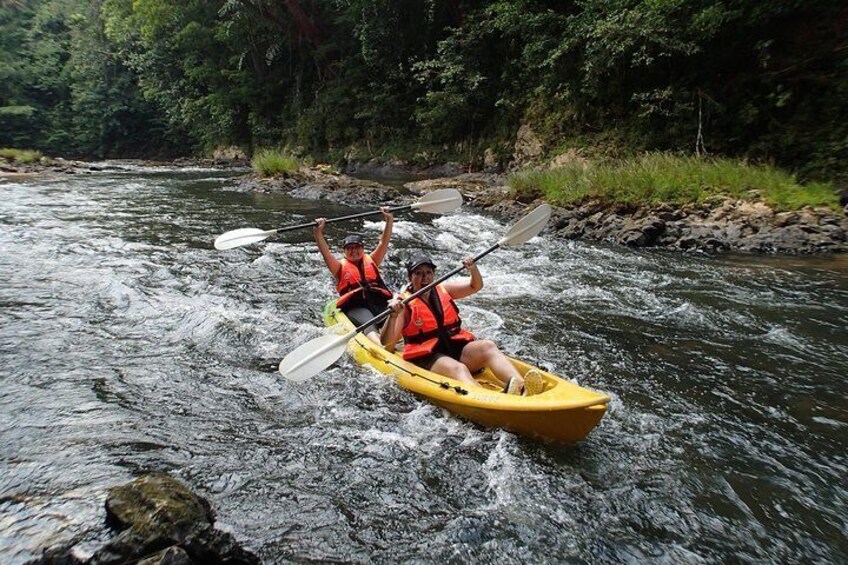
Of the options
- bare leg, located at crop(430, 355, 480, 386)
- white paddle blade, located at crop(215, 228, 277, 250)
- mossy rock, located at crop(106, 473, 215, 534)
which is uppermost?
white paddle blade, located at crop(215, 228, 277, 250)

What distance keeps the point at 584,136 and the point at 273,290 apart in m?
8.64

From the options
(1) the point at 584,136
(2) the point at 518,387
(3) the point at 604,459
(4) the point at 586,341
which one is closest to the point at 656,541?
(3) the point at 604,459

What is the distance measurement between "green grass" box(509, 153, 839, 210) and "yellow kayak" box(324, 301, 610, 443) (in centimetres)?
558

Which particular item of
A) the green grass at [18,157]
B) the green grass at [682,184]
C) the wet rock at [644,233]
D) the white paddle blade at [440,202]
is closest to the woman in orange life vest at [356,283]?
the white paddle blade at [440,202]

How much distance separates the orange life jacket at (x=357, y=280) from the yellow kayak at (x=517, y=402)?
115 cm

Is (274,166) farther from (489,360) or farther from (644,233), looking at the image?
(489,360)

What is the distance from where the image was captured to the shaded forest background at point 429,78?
28.6 ft

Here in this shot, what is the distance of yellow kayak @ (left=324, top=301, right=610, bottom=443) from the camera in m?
2.65

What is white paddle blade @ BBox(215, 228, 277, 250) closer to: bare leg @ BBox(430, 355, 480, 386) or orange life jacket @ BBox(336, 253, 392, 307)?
orange life jacket @ BBox(336, 253, 392, 307)

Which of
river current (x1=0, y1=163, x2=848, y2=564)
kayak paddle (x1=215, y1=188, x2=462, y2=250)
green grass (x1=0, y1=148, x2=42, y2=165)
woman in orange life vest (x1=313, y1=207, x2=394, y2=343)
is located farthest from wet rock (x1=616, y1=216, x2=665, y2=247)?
green grass (x1=0, y1=148, x2=42, y2=165)

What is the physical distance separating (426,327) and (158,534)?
6.49 ft

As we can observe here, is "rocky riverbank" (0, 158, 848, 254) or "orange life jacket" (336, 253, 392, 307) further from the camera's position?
"rocky riverbank" (0, 158, 848, 254)

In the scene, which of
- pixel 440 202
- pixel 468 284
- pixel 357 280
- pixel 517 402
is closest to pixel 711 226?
pixel 440 202

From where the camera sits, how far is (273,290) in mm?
5719
